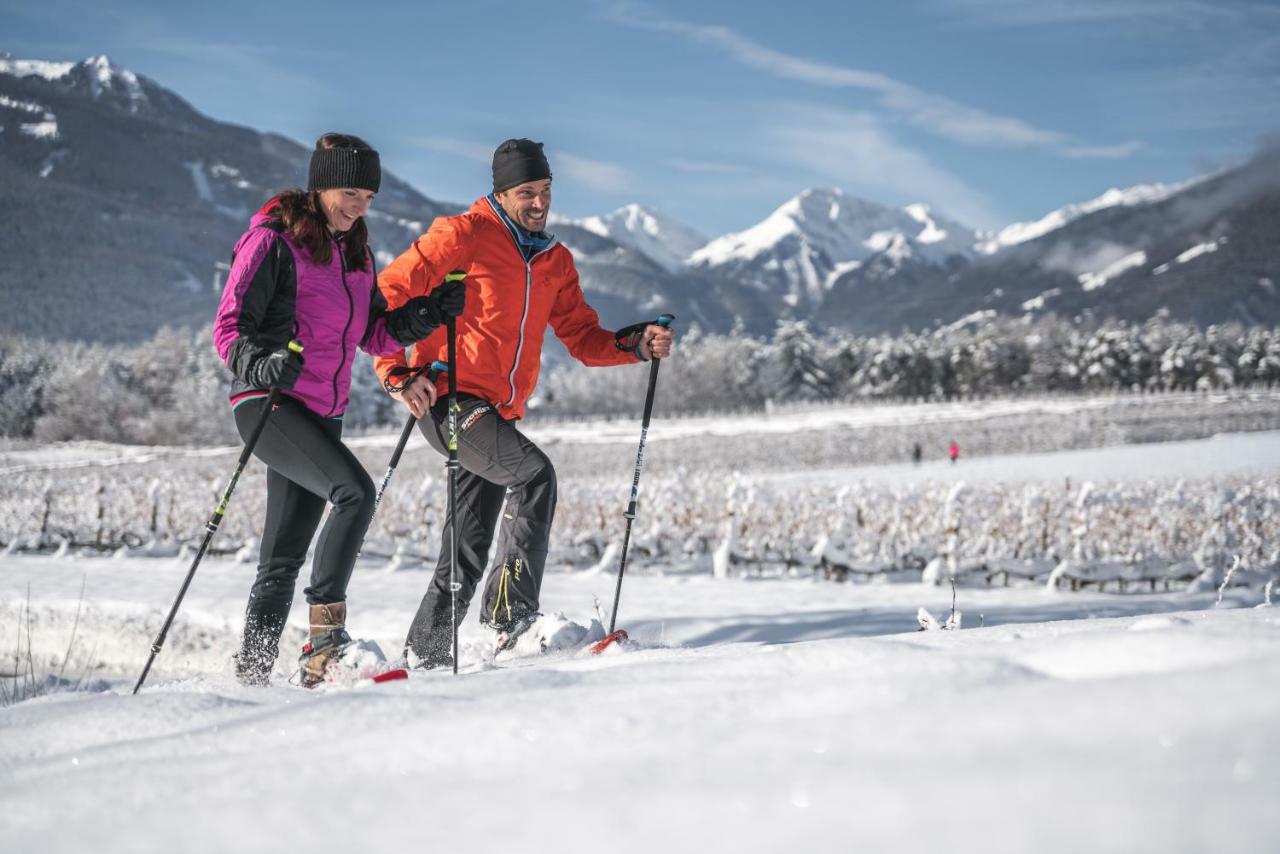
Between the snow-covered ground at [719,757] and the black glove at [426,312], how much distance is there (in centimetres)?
201

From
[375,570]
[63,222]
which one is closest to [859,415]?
[375,570]

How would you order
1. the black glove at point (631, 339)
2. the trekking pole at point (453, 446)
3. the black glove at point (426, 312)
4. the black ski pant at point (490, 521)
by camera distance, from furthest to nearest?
the black glove at point (631, 339), the black ski pant at point (490, 521), the trekking pole at point (453, 446), the black glove at point (426, 312)

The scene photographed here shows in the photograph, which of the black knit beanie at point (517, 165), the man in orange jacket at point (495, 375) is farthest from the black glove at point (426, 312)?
the black knit beanie at point (517, 165)

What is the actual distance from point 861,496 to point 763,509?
125cm

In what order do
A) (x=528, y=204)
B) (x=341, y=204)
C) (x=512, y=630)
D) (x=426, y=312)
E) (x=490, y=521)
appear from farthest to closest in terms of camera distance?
(x=490, y=521) → (x=528, y=204) → (x=512, y=630) → (x=426, y=312) → (x=341, y=204)

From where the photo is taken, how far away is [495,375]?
4609 mm

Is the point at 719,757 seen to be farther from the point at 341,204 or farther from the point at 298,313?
the point at 341,204

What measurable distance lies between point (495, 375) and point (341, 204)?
3.34ft

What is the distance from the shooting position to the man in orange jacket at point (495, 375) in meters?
4.49

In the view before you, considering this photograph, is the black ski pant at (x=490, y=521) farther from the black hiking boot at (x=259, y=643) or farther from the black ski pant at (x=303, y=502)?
the black hiking boot at (x=259, y=643)

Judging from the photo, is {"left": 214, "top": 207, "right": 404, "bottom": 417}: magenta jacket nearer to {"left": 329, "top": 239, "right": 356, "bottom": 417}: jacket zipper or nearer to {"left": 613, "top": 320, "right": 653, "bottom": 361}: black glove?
{"left": 329, "top": 239, "right": 356, "bottom": 417}: jacket zipper

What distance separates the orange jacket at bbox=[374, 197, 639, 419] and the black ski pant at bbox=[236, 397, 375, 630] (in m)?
0.67

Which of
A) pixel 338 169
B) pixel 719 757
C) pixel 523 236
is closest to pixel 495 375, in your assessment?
pixel 523 236

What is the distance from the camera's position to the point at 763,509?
38.8 feet
